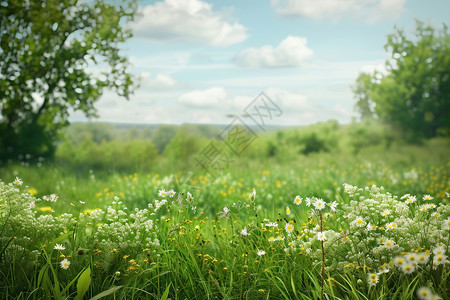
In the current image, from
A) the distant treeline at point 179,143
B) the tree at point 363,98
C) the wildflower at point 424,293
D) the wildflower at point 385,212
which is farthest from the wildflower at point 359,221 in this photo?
the tree at point 363,98

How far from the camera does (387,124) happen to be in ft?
38.1

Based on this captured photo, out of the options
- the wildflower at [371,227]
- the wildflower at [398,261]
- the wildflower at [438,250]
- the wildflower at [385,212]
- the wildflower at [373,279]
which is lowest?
the wildflower at [373,279]

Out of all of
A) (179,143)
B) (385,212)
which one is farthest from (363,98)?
(385,212)

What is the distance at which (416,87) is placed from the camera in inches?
427

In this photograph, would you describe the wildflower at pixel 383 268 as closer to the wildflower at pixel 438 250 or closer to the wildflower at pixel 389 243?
the wildflower at pixel 389 243

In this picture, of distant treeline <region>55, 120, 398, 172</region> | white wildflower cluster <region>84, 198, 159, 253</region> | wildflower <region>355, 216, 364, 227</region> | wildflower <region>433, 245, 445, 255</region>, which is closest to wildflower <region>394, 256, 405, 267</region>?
wildflower <region>433, 245, 445, 255</region>

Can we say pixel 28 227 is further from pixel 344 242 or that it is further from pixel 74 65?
pixel 74 65

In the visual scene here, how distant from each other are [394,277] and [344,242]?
1.33ft

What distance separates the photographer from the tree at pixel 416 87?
10.3 metres

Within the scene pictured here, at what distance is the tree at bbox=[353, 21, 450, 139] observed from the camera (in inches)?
407

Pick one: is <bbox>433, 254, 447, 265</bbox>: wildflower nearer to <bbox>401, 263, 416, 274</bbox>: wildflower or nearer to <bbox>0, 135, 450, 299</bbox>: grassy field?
<bbox>0, 135, 450, 299</bbox>: grassy field

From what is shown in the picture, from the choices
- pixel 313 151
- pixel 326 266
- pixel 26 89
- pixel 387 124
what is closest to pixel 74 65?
pixel 26 89

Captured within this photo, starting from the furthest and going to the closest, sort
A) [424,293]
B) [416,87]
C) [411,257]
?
[416,87] < [411,257] < [424,293]

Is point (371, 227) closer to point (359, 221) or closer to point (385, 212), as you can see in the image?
point (359, 221)
